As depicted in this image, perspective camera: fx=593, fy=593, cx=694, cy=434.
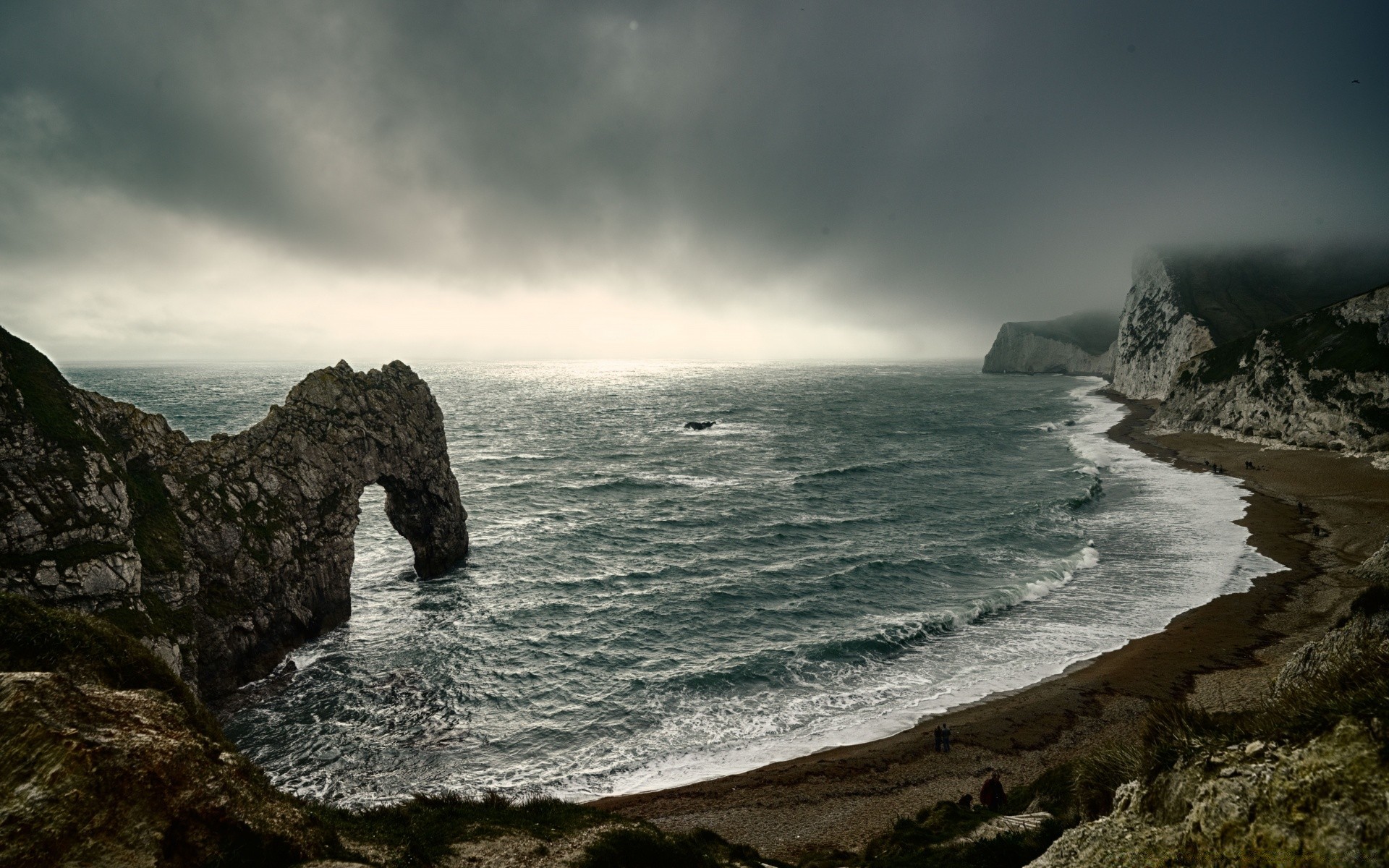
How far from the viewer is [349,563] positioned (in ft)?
118

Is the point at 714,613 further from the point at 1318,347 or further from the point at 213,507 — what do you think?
the point at 1318,347

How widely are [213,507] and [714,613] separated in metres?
27.0

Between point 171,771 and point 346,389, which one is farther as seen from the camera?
point 346,389

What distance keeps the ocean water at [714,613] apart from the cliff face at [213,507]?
3.35m

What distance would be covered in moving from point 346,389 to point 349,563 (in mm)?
11246

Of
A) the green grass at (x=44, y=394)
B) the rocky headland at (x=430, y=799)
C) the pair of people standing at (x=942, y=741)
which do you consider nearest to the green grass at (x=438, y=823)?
the rocky headland at (x=430, y=799)

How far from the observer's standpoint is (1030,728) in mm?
25203

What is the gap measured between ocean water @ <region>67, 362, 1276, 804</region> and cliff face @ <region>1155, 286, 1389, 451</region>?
1745 centimetres

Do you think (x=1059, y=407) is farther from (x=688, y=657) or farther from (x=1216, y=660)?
(x=688, y=657)

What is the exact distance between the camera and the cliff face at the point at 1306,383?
65875 millimetres

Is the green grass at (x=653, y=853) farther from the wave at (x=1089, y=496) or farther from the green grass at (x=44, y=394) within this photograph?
the wave at (x=1089, y=496)

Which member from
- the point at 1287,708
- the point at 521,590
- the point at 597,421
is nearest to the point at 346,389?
the point at 521,590

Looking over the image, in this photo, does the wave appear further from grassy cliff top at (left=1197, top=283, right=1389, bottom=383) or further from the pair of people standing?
the pair of people standing

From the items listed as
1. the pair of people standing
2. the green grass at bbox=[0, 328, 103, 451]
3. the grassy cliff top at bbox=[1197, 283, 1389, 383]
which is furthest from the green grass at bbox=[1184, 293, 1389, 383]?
the green grass at bbox=[0, 328, 103, 451]
